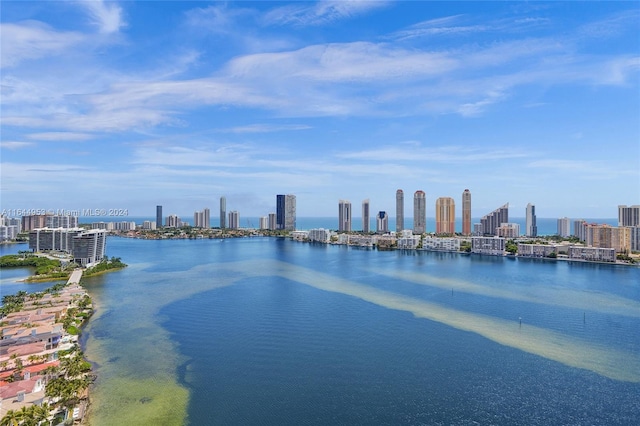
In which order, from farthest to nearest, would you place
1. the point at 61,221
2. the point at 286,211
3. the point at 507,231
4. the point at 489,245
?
the point at 286,211 → the point at 61,221 → the point at 507,231 → the point at 489,245

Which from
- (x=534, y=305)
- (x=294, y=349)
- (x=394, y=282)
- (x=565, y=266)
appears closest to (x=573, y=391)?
(x=294, y=349)

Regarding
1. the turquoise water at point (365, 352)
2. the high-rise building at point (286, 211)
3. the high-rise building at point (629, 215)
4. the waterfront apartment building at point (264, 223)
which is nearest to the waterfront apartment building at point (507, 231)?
the high-rise building at point (629, 215)

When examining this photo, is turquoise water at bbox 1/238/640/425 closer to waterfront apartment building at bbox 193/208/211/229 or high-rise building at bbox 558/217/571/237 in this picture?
high-rise building at bbox 558/217/571/237

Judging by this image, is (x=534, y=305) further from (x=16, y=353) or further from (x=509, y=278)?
(x=16, y=353)

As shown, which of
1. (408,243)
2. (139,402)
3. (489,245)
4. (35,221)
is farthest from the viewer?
(35,221)

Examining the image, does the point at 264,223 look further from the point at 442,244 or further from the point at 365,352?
the point at 365,352

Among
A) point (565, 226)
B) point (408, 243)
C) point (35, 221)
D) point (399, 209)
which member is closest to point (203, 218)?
point (35, 221)

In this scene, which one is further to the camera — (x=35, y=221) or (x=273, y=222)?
(x=273, y=222)
